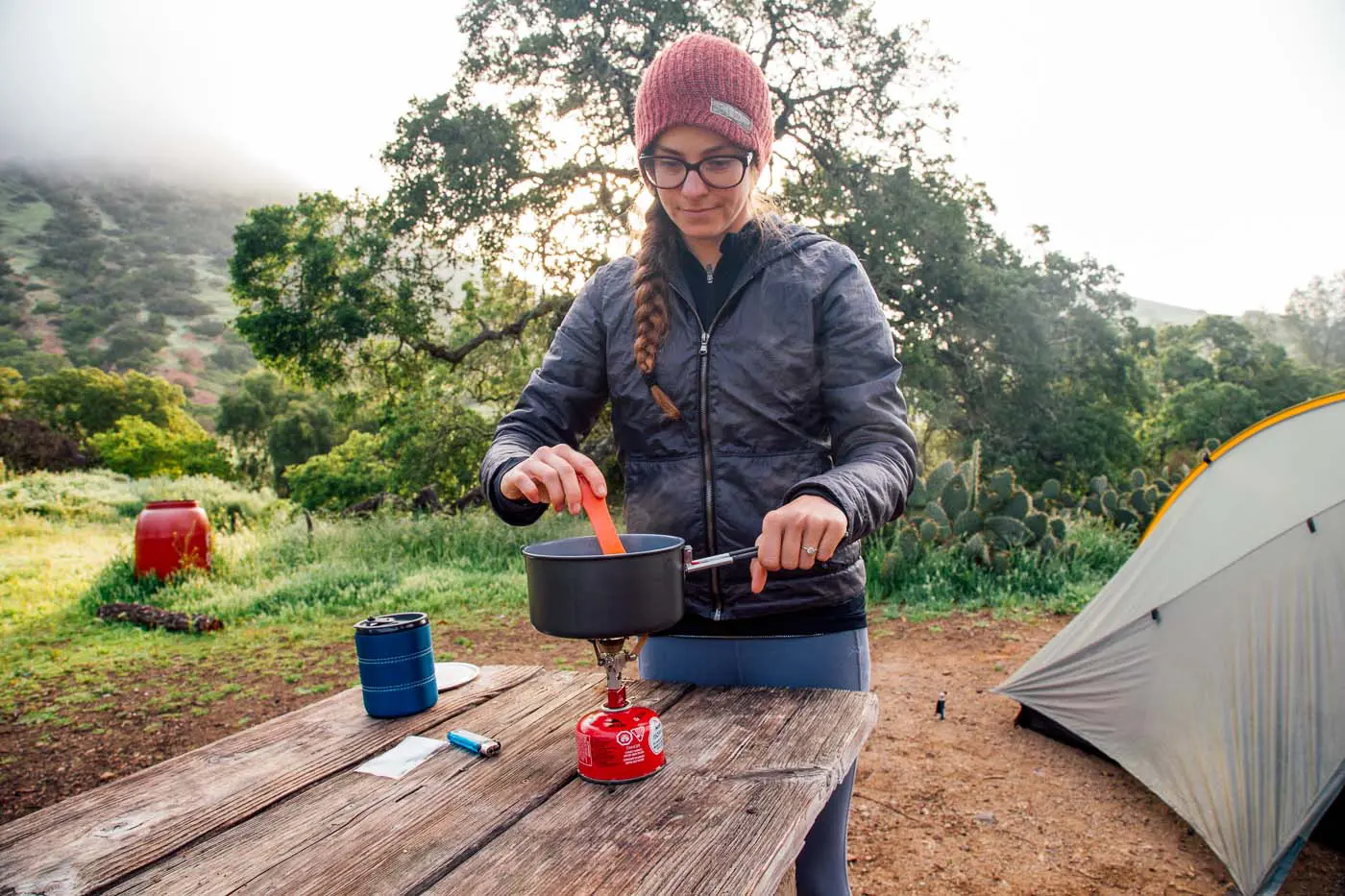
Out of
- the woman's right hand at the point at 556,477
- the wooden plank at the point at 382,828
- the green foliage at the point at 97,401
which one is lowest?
the wooden plank at the point at 382,828

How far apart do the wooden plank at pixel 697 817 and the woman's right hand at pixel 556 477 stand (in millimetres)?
409

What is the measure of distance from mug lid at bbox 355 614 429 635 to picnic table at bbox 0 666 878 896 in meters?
0.17

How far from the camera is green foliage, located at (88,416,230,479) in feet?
82.5

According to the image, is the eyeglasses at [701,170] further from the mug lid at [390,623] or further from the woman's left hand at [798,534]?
the mug lid at [390,623]

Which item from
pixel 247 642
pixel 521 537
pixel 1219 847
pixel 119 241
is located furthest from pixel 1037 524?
pixel 119 241

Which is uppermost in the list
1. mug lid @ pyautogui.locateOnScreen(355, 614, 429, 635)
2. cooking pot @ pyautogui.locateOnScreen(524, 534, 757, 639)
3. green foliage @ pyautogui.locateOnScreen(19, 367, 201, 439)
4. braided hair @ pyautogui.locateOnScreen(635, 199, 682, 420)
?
green foliage @ pyautogui.locateOnScreen(19, 367, 201, 439)

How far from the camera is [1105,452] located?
1276 cm

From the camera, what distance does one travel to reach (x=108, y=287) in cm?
4212

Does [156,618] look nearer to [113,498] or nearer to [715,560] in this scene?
[715,560]

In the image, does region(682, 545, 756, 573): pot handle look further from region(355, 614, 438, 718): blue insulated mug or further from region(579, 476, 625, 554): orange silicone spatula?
region(355, 614, 438, 718): blue insulated mug

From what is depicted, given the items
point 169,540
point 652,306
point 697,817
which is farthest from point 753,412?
point 169,540

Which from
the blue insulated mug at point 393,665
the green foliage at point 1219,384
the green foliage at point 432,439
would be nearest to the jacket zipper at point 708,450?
the blue insulated mug at point 393,665

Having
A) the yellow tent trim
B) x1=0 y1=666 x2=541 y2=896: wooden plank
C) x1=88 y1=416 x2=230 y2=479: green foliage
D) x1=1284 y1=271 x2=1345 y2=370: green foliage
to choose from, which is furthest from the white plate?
x1=1284 y1=271 x2=1345 y2=370: green foliage

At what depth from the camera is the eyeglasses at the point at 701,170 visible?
61.1 inches
